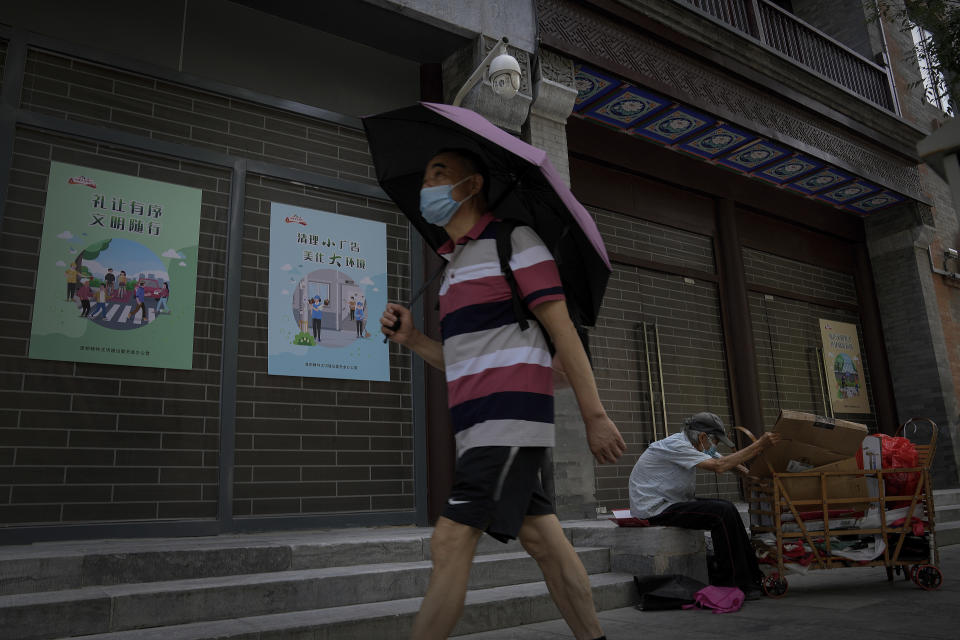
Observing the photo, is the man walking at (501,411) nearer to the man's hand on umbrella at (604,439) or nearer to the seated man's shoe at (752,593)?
the man's hand on umbrella at (604,439)

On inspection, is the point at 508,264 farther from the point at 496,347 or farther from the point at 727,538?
the point at 727,538

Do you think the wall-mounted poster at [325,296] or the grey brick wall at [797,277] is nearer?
the wall-mounted poster at [325,296]

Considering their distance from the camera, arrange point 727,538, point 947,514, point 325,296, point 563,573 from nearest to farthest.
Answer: point 563,573
point 727,538
point 325,296
point 947,514

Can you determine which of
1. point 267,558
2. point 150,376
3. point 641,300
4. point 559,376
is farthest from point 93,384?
point 641,300

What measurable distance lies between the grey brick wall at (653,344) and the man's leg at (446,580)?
6505 millimetres

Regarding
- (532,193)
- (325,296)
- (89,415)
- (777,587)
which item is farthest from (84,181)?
(777,587)

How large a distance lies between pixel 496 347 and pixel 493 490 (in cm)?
46

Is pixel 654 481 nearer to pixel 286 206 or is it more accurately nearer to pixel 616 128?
pixel 286 206

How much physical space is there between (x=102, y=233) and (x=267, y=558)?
120 inches

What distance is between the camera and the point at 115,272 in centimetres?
555

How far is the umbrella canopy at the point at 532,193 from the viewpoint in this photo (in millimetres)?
2465

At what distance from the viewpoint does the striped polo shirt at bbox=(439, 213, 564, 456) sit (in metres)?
2.24

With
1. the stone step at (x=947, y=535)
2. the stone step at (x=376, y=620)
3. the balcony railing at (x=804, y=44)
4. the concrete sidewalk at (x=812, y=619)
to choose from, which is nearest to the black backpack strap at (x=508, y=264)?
the stone step at (x=376, y=620)

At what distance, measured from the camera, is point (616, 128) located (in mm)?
9422
